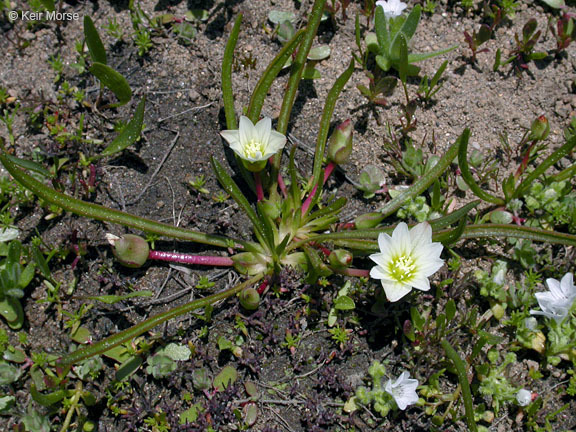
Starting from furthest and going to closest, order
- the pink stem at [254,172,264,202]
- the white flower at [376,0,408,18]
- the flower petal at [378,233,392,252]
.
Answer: the white flower at [376,0,408,18] < the pink stem at [254,172,264,202] < the flower petal at [378,233,392,252]

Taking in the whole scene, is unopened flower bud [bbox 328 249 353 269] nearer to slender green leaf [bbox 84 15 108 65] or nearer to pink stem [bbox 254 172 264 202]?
pink stem [bbox 254 172 264 202]

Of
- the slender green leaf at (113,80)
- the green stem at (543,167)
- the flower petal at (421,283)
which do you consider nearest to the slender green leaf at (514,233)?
the green stem at (543,167)

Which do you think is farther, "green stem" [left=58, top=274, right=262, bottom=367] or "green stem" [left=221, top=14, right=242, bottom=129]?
"green stem" [left=221, top=14, right=242, bottom=129]

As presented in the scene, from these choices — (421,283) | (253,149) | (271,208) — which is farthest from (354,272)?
(253,149)

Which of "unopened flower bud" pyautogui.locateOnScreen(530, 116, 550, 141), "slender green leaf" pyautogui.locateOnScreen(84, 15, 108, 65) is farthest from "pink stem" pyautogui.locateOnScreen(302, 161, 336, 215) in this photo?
"slender green leaf" pyautogui.locateOnScreen(84, 15, 108, 65)

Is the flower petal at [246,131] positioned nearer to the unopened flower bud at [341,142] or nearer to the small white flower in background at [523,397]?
the unopened flower bud at [341,142]

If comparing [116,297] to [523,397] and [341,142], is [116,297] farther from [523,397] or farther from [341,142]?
[523,397]

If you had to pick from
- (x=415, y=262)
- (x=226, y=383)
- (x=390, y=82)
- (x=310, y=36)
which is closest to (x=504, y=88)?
(x=390, y=82)
